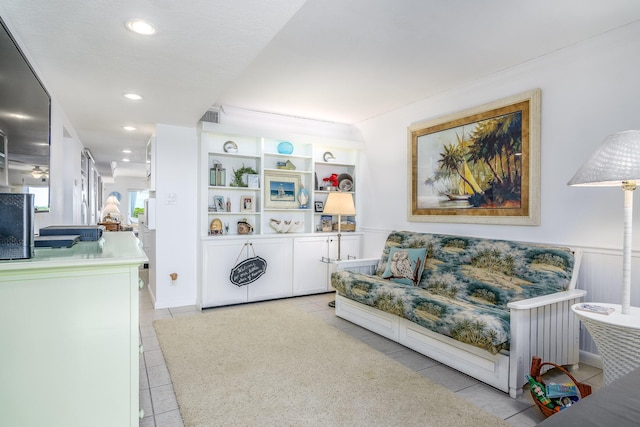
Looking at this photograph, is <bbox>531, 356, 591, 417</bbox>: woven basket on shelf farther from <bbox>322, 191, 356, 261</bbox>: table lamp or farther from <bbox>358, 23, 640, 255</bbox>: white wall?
<bbox>322, 191, 356, 261</bbox>: table lamp

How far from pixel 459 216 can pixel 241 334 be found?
247cm

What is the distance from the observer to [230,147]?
173 inches

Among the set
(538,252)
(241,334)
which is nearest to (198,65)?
(241,334)

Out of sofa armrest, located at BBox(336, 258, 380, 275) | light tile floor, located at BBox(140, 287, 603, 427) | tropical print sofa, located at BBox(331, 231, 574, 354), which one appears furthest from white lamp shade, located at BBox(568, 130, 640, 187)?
sofa armrest, located at BBox(336, 258, 380, 275)

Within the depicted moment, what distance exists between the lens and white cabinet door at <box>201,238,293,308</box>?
411 centimetres

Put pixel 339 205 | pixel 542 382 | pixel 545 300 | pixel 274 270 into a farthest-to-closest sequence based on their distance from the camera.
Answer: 1. pixel 274 270
2. pixel 339 205
3. pixel 545 300
4. pixel 542 382

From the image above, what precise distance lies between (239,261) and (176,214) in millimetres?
930

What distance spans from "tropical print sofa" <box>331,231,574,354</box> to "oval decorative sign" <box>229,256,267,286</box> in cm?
103

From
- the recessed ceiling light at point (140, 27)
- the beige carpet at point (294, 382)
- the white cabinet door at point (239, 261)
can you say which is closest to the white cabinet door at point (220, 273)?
the white cabinet door at point (239, 261)

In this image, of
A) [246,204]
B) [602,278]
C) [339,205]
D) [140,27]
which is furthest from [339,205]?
[140,27]

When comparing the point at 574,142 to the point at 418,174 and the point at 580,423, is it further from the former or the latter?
the point at 580,423

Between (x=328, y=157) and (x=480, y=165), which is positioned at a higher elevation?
(x=328, y=157)

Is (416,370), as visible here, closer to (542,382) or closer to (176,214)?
(542,382)

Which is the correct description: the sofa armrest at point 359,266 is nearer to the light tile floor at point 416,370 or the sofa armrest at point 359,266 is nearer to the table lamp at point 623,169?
the light tile floor at point 416,370
